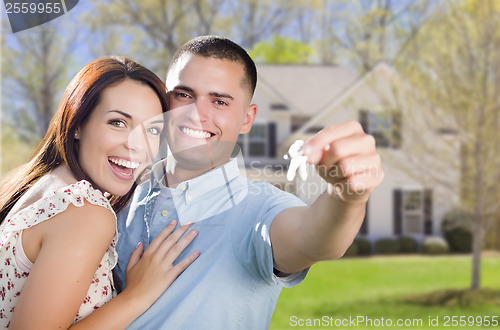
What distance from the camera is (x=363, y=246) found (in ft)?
51.5

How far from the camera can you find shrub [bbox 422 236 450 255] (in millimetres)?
15492

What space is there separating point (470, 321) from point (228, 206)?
9496 mm

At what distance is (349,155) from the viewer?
988 millimetres

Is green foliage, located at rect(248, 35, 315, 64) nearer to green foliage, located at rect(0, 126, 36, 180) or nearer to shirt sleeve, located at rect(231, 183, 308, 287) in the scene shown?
green foliage, located at rect(0, 126, 36, 180)

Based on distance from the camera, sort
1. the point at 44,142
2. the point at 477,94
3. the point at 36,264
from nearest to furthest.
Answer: the point at 36,264
the point at 44,142
the point at 477,94

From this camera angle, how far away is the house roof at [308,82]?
17578mm

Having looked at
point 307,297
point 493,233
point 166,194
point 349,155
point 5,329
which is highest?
point 349,155

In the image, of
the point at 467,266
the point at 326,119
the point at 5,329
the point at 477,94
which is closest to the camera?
the point at 5,329

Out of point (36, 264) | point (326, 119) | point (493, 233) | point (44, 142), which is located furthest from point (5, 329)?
point (493, 233)

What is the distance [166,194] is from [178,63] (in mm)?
431

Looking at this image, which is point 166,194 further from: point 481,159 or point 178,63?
point 481,159

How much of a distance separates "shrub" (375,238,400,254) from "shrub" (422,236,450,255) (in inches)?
28.7

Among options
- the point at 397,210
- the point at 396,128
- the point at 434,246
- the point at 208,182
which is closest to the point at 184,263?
the point at 208,182

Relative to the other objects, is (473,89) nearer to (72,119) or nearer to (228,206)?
(228,206)
